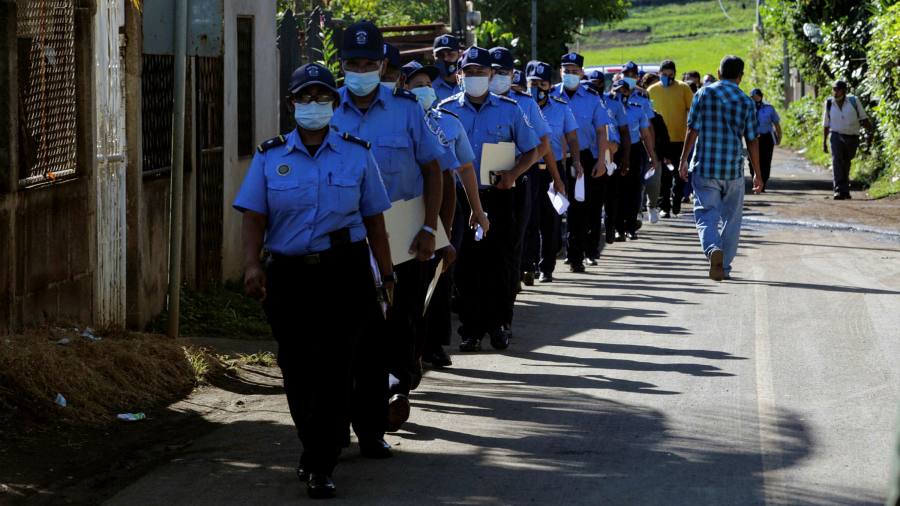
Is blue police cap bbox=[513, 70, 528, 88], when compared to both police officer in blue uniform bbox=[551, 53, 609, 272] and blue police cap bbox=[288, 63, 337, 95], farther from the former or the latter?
blue police cap bbox=[288, 63, 337, 95]

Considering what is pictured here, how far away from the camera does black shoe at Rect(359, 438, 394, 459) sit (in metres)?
7.12

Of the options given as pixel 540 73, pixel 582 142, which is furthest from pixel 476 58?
pixel 582 142

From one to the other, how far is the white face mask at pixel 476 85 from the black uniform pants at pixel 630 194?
24.4ft

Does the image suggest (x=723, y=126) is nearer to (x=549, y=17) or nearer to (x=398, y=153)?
(x=398, y=153)

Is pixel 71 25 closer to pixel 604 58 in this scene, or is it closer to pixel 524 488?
pixel 524 488

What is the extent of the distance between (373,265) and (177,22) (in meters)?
3.19

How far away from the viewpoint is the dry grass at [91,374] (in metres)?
7.97

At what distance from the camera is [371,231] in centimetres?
672

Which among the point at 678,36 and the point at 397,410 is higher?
the point at 678,36

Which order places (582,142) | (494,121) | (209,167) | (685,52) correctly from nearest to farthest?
(494,121)
(209,167)
(582,142)
(685,52)

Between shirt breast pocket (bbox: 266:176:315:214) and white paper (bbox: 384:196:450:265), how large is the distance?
1.03 meters

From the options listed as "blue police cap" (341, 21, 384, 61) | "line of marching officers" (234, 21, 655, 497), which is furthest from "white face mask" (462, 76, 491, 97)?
"blue police cap" (341, 21, 384, 61)

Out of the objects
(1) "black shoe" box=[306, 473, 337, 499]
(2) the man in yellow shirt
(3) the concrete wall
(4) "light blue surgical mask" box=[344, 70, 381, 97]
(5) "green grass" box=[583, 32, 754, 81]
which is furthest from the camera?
(5) "green grass" box=[583, 32, 754, 81]

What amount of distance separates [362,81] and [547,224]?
663 cm
